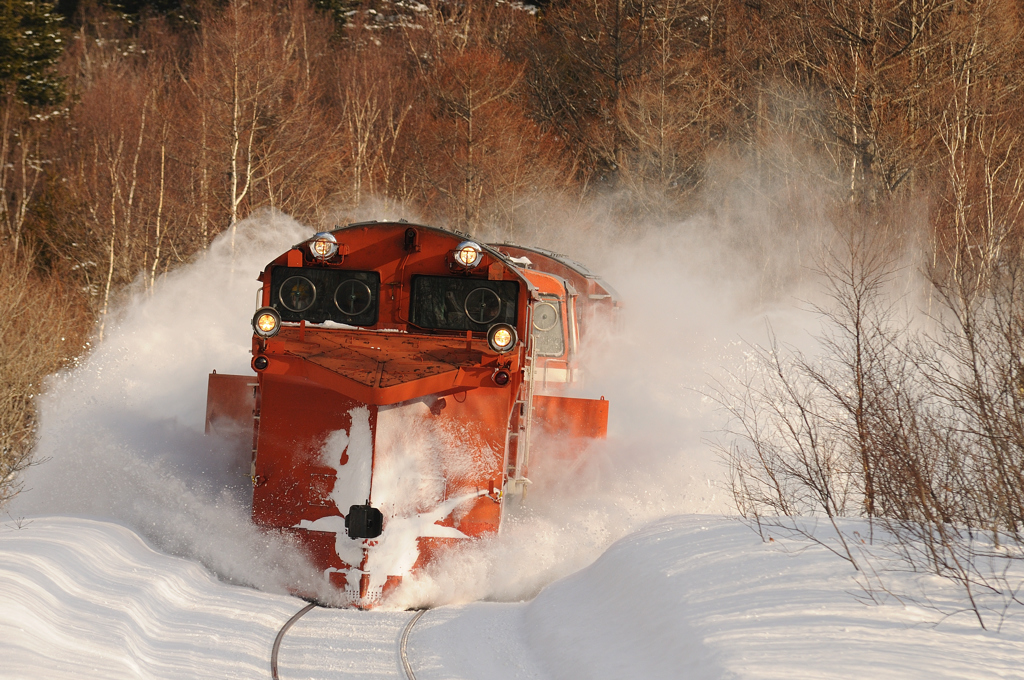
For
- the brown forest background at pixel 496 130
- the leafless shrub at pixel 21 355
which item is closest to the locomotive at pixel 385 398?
the leafless shrub at pixel 21 355

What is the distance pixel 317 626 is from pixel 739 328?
10748 millimetres

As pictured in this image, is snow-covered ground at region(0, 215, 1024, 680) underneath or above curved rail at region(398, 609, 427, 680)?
above

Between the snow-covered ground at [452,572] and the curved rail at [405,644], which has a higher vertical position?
the snow-covered ground at [452,572]

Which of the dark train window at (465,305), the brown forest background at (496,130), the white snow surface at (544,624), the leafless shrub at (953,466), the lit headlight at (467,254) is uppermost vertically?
the brown forest background at (496,130)

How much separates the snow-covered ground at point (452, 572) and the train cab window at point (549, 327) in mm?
1379

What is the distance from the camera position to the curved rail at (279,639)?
6.44 meters

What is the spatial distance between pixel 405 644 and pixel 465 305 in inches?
131

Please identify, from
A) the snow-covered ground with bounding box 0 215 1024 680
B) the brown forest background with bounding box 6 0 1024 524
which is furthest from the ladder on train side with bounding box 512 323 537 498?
the brown forest background with bounding box 6 0 1024 524

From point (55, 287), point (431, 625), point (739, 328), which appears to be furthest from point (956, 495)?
point (55, 287)

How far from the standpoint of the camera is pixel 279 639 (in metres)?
7.14

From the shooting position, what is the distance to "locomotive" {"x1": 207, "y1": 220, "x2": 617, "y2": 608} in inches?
323

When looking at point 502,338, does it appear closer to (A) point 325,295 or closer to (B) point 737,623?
(A) point 325,295

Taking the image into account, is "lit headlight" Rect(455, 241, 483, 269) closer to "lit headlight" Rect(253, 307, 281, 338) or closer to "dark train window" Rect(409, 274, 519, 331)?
"dark train window" Rect(409, 274, 519, 331)

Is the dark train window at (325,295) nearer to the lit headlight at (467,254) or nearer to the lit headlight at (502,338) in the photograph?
the lit headlight at (467,254)
